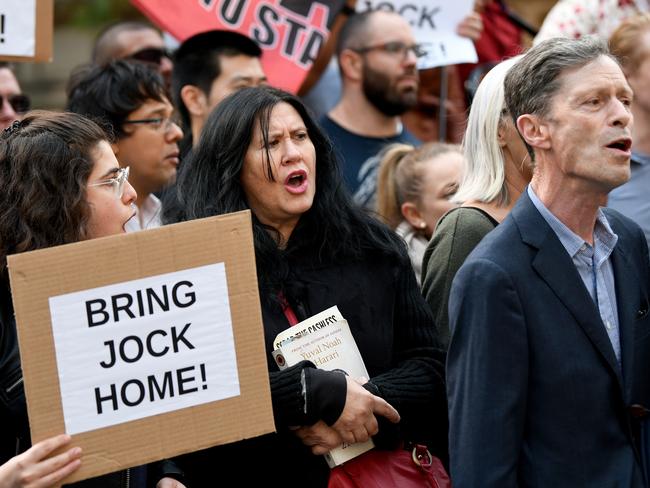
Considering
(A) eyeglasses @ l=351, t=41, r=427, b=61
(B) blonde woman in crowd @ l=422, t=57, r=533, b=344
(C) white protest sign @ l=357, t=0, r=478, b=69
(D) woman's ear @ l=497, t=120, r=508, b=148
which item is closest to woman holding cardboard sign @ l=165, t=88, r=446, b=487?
(B) blonde woman in crowd @ l=422, t=57, r=533, b=344

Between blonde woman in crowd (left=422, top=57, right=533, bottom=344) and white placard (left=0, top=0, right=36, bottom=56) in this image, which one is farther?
white placard (left=0, top=0, right=36, bottom=56)

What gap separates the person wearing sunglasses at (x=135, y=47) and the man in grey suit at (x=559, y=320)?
4079mm

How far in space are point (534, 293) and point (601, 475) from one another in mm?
533

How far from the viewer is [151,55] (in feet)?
23.3

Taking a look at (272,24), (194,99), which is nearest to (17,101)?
(194,99)

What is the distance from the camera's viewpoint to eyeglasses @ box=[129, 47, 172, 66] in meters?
7.02

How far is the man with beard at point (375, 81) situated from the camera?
6.70 meters

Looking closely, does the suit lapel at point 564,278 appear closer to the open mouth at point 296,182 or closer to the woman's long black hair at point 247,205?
the woman's long black hair at point 247,205

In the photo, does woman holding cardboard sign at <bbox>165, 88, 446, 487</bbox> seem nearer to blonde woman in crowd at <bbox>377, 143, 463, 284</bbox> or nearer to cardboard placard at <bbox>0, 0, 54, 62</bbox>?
blonde woman in crowd at <bbox>377, 143, 463, 284</bbox>

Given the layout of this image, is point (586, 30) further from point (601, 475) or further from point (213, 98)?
point (601, 475)

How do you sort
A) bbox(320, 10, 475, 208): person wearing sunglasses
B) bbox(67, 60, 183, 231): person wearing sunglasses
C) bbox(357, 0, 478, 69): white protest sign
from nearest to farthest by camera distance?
bbox(67, 60, 183, 231): person wearing sunglasses < bbox(320, 10, 475, 208): person wearing sunglasses < bbox(357, 0, 478, 69): white protest sign

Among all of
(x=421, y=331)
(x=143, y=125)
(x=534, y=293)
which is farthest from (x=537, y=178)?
(x=143, y=125)

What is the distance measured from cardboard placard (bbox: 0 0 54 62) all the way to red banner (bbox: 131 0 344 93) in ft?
3.59

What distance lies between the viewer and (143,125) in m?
5.58
